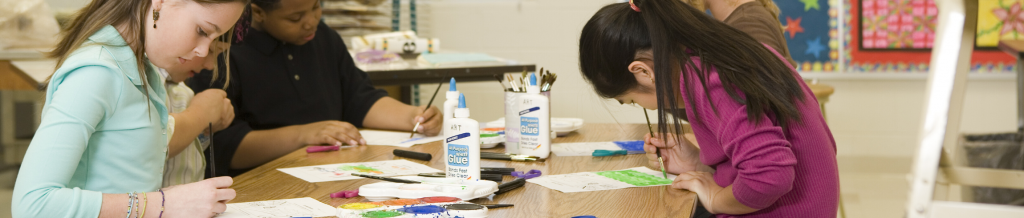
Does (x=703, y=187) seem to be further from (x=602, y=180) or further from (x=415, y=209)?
(x=415, y=209)

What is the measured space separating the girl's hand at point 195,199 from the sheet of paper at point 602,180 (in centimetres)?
47

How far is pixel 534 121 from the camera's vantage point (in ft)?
4.67

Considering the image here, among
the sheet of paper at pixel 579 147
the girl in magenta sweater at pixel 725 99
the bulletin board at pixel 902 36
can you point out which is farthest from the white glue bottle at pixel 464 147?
the bulletin board at pixel 902 36

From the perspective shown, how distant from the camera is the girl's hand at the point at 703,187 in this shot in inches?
45.1

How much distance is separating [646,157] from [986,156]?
1668 millimetres

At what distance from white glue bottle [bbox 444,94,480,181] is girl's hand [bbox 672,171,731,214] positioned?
316 mm

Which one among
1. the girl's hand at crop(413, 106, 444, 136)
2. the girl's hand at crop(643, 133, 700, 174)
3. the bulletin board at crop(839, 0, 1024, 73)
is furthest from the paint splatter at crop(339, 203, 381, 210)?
the bulletin board at crop(839, 0, 1024, 73)

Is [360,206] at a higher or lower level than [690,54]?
lower

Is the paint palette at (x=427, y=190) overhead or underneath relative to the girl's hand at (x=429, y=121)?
overhead

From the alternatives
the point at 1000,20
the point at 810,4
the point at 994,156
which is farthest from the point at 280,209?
the point at 1000,20

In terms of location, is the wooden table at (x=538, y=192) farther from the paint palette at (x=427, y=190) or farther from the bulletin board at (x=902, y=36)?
the bulletin board at (x=902, y=36)

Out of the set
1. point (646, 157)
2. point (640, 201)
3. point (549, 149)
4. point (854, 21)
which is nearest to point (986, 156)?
point (854, 21)

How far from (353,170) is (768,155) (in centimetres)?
69

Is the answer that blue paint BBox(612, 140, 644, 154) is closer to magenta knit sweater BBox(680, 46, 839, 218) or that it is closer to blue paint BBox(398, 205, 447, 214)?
magenta knit sweater BBox(680, 46, 839, 218)
